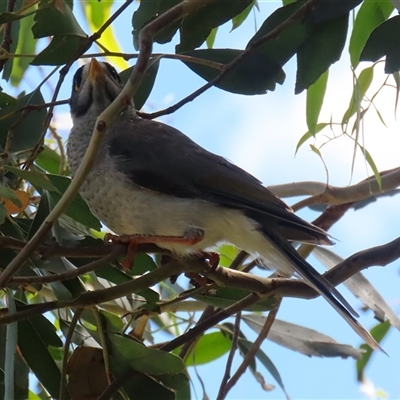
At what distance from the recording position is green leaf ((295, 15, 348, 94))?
1.60 metres

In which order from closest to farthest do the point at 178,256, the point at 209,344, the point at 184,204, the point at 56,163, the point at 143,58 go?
the point at 143,58 < the point at 178,256 < the point at 184,204 < the point at 56,163 < the point at 209,344

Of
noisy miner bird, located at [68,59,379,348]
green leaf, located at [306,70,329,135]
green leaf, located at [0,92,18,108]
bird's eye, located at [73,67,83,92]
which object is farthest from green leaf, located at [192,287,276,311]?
bird's eye, located at [73,67,83,92]

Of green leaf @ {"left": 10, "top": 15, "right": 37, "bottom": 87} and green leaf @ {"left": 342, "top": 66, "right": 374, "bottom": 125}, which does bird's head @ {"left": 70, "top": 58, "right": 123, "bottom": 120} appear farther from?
green leaf @ {"left": 342, "top": 66, "right": 374, "bottom": 125}

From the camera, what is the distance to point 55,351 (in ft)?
6.19

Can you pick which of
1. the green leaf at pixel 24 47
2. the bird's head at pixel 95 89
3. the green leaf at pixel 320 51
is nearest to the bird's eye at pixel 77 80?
the bird's head at pixel 95 89

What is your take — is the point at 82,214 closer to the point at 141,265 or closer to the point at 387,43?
the point at 141,265

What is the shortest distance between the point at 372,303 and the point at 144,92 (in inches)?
33.2

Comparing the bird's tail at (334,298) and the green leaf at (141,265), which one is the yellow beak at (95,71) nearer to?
the green leaf at (141,265)

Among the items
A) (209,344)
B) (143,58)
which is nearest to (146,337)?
(209,344)

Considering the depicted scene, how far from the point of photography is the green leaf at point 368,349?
2332 millimetres

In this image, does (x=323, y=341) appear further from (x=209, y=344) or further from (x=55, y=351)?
(x=55, y=351)

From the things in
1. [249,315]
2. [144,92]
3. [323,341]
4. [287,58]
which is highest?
[144,92]

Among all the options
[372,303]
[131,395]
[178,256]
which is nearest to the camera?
[131,395]

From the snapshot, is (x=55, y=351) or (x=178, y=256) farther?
(x=55, y=351)
